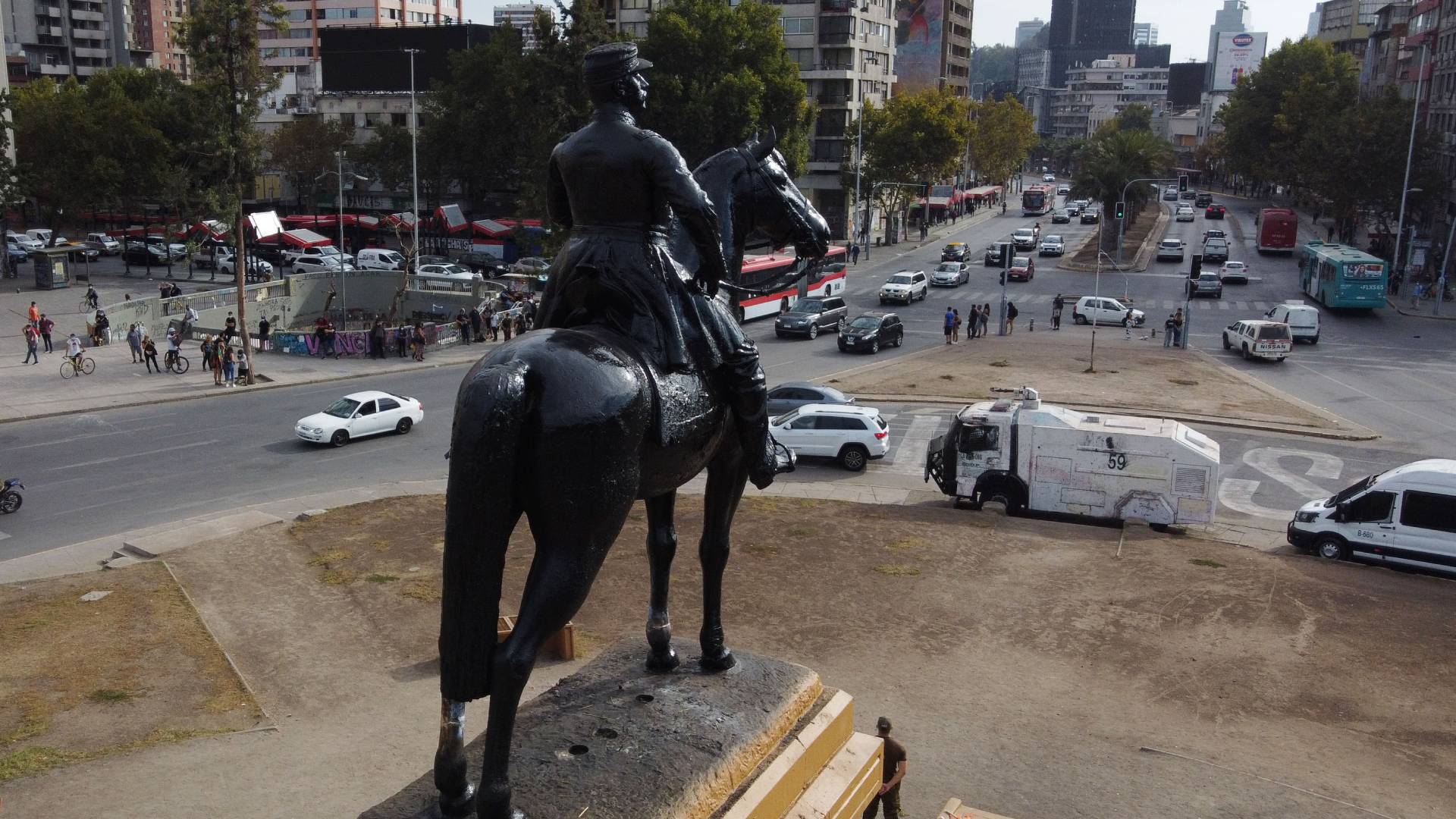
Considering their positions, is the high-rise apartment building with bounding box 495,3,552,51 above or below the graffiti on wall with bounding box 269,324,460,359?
above

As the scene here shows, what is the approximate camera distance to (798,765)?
851cm

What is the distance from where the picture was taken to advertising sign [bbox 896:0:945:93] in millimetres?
105500

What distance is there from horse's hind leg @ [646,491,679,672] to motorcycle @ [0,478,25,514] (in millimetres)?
17602

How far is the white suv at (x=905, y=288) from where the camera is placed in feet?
178

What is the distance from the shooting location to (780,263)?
5066 cm

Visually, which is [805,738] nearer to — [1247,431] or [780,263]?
[1247,431]

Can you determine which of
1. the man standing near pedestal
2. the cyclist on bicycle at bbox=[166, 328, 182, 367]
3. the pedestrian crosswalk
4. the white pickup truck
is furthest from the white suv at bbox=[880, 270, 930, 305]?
the man standing near pedestal

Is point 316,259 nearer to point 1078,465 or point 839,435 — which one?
point 839,435

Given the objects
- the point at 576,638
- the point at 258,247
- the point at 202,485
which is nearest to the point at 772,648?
the point at 576,638

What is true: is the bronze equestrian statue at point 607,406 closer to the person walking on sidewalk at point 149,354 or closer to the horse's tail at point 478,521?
the horse's tail at point 478,521

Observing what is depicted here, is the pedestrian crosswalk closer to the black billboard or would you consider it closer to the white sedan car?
the white sedan car

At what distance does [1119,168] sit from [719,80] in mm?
28896

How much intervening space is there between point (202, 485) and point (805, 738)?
18.6m

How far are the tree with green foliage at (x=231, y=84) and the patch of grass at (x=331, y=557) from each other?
725 inches
